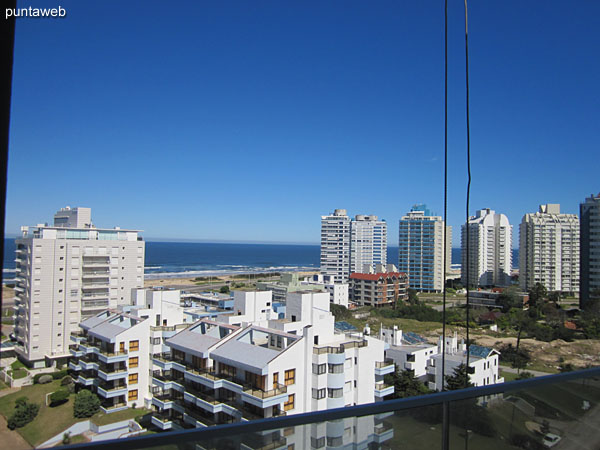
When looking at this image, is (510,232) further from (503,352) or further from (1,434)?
(1,434)

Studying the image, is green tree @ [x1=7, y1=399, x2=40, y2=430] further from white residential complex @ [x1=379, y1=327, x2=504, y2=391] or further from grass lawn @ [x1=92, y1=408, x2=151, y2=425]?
white residential complex @ [x1=379, y1=327, x2=504, y2=391]

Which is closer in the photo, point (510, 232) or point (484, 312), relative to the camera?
point (484, 312)

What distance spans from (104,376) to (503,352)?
24.9ft

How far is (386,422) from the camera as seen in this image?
0.60 m

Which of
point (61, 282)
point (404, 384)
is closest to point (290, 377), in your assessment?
point (404, 384)

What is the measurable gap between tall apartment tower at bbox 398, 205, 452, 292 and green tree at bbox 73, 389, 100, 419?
17.9 meters

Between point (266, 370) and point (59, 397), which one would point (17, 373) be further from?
point (266, 370)

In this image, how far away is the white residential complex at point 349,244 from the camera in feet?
81.8

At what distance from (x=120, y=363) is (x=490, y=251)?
19.7 meters

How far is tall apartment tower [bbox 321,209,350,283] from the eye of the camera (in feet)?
82.0

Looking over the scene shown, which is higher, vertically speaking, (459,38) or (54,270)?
(459,38)

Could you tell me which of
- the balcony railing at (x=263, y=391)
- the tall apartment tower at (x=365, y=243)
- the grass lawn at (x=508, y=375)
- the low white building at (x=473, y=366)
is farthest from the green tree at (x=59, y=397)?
the tall apartment tower at (x=365, y=243)

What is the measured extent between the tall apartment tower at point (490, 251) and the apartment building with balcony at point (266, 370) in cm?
1646

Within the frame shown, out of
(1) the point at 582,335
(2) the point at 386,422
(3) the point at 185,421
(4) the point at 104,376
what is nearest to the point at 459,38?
(2) the point at 386,422
